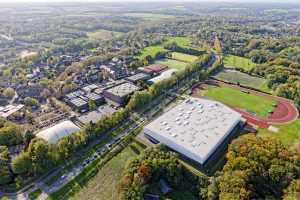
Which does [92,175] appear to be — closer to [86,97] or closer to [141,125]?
[141,125]

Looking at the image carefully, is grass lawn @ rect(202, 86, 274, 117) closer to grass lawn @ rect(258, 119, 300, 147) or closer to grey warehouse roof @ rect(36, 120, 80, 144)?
grass lawn @ rect(258, 119, 300, 147)

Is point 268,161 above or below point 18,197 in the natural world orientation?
above

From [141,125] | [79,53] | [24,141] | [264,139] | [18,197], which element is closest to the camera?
[18,197]

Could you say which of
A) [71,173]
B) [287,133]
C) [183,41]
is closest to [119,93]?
[71,173]

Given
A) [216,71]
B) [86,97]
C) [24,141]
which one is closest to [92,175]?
[24,141]

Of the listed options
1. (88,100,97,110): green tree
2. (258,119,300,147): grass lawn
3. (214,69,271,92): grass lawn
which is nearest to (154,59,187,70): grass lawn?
(214,69,271,92): grass lawn

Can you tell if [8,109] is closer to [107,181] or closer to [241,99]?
[107,181]
